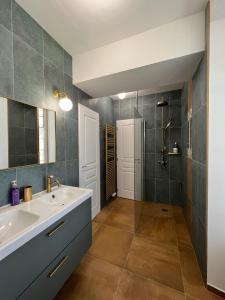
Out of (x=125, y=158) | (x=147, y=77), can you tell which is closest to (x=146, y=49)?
(x=147, y=77)

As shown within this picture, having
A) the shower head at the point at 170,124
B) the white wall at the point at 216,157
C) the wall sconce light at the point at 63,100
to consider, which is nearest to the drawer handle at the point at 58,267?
the white wall at the point at 216,157

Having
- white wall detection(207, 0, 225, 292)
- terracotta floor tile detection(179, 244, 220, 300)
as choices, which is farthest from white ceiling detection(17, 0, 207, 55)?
terracotta floor tile detection(179, 244, 220, 300)

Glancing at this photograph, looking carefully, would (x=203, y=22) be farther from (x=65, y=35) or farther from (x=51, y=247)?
(x=51, y=247)

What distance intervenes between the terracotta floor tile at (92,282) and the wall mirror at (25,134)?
1.23 m

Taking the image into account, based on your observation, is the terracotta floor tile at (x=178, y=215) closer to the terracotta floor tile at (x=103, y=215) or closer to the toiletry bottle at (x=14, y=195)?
the terracotta floor tile at (x=103, y=215)

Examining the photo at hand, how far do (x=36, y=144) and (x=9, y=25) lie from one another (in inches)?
41.3

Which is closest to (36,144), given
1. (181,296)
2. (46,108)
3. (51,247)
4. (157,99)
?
(46,108)

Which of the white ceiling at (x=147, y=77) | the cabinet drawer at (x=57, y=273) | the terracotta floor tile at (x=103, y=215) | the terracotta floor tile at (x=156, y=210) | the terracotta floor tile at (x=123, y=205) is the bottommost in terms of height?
the terracotta floor tile at (x=103, y=215)

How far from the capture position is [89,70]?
1.82 meters

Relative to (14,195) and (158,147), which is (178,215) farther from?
(14,195)

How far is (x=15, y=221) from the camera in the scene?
105 cm

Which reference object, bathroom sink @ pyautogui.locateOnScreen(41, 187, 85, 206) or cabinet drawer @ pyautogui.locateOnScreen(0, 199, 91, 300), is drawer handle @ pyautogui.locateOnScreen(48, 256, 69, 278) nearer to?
cabinet drawer @ pyautogui.locateOnScreen(0, 199, 91, 300)

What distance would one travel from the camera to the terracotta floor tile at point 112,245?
1.64 meters

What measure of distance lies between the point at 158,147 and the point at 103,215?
6.10 ft
